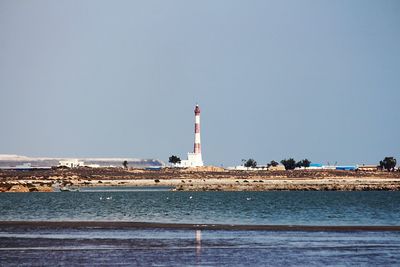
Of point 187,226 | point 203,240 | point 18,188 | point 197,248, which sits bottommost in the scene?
point 197,248

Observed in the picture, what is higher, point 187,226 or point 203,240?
point 187,226

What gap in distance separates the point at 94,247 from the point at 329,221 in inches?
1077

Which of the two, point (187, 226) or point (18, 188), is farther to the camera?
point (18, 188)

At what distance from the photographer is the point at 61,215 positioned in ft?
270

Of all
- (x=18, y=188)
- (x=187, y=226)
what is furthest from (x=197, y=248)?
(x=18, y=188)

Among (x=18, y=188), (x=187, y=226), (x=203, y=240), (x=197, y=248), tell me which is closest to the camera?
(x=197, y=248)

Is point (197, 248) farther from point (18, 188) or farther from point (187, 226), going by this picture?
point (18, 188)

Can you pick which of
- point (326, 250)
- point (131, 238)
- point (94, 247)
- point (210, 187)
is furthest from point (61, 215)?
point (210, 187)

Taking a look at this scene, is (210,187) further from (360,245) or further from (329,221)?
(360,245)

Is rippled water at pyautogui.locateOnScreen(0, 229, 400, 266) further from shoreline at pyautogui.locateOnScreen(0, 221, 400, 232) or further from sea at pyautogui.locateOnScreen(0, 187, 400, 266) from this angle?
shoreline at pyautogui.locateOnScreen(0, 221, 400, 232)

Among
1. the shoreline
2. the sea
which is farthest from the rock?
the shoreline

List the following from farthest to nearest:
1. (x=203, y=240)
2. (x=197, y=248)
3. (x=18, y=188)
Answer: (x=18, y=188), (x=203, y=240), (x=197, y=248)

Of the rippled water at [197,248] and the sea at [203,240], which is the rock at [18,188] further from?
the rippled water at [197,248]

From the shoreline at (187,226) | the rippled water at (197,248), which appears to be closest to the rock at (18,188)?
the shoreline at (187,226)
